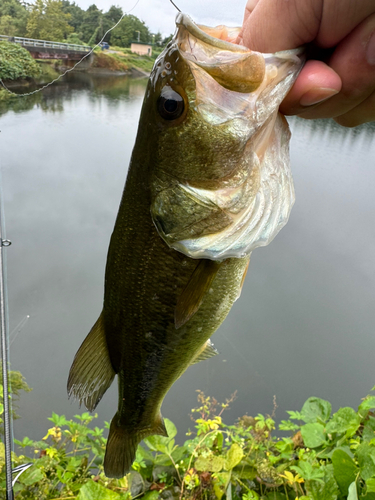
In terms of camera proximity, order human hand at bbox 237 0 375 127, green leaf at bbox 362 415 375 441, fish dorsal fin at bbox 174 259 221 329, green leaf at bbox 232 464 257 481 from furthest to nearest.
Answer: green leaf at bbox 232 464 257 481
green leaf at bbox 362 415 375 441
fish dorsal fin at bbox 174 259 221 329
human hand at bbox 237 0 375 127

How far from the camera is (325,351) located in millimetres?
2307

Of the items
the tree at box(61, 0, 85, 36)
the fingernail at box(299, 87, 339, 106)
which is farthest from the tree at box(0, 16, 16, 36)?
the fingernail at box(299, 87, 339, 106)

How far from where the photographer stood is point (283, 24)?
51cm

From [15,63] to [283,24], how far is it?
1455 millimetres

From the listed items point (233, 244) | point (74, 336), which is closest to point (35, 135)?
point (74, 336)

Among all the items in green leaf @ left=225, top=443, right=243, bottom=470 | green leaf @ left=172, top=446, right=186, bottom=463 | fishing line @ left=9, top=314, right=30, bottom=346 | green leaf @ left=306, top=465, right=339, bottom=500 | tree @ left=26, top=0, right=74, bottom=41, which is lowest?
fishing line @ left=9, top=314, right=30, bottom=346

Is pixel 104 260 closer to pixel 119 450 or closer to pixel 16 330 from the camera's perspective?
pixel 16 330

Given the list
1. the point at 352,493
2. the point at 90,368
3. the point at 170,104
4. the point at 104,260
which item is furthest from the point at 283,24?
the point at 104,260

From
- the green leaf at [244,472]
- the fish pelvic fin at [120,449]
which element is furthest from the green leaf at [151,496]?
the fish pelvic fin at [120,449]

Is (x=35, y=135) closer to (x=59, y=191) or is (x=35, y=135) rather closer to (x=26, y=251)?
(x=59, y=191)

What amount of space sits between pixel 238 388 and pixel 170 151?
190 cm

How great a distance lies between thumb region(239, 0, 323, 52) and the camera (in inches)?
19.0

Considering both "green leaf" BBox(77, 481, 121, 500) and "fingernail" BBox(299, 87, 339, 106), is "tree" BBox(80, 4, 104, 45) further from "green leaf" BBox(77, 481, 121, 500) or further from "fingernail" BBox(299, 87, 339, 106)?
"green leaf" BBox(77, 481, 121, 500)

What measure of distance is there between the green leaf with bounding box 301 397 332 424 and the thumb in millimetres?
1405
